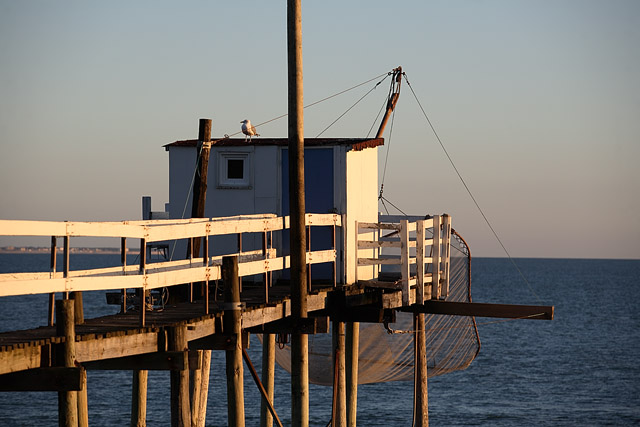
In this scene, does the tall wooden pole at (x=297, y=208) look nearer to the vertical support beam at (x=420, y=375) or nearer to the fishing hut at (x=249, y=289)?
the fishing hut at (x=249, y=289)

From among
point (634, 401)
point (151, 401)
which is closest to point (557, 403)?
point (634, 401)

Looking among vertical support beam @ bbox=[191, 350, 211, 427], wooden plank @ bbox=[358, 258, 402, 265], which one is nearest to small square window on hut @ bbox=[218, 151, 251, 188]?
wooden plank @ bbox=[358, 258, 402, 265]

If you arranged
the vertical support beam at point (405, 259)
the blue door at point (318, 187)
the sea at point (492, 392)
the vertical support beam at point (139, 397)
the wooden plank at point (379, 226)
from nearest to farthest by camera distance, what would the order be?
the vertical support beam at point (139, 397)
the vertical support beam at point (405, 259)
the wooden plank at point (379, 226)
the blue door at point (318, 187)
the sea at point (492, 392)

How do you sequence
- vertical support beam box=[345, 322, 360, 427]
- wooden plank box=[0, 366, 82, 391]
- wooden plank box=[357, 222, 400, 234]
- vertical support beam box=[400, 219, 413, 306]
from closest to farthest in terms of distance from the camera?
wooden plank box=[0, 366, 82, 391] → vertical support beam box=[400, 219, 413, 306] → wooden plank box=[357, 222, 400, 234] → vertical support beam box=[345, 322, 360, 427]

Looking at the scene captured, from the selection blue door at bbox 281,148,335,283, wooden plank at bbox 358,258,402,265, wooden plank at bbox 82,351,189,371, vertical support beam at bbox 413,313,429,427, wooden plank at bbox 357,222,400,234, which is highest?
blue door at bbox 281,148,335,283

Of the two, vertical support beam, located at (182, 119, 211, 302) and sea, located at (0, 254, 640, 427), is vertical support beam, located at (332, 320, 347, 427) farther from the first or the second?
sea, located at (0, 254, 640, 427)

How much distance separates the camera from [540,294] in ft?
442

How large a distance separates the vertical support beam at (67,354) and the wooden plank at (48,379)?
0.16 m

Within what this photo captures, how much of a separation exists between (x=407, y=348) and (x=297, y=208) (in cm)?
1074

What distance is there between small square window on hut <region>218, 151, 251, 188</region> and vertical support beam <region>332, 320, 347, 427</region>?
323 cm

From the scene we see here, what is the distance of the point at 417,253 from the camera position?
1933cm

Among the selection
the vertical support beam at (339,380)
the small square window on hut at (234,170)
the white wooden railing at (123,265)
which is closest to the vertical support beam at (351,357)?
the vertical support beam at (339,380)

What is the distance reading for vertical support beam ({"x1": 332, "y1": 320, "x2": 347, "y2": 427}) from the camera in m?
19.0

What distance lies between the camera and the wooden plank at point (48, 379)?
1009 cm
